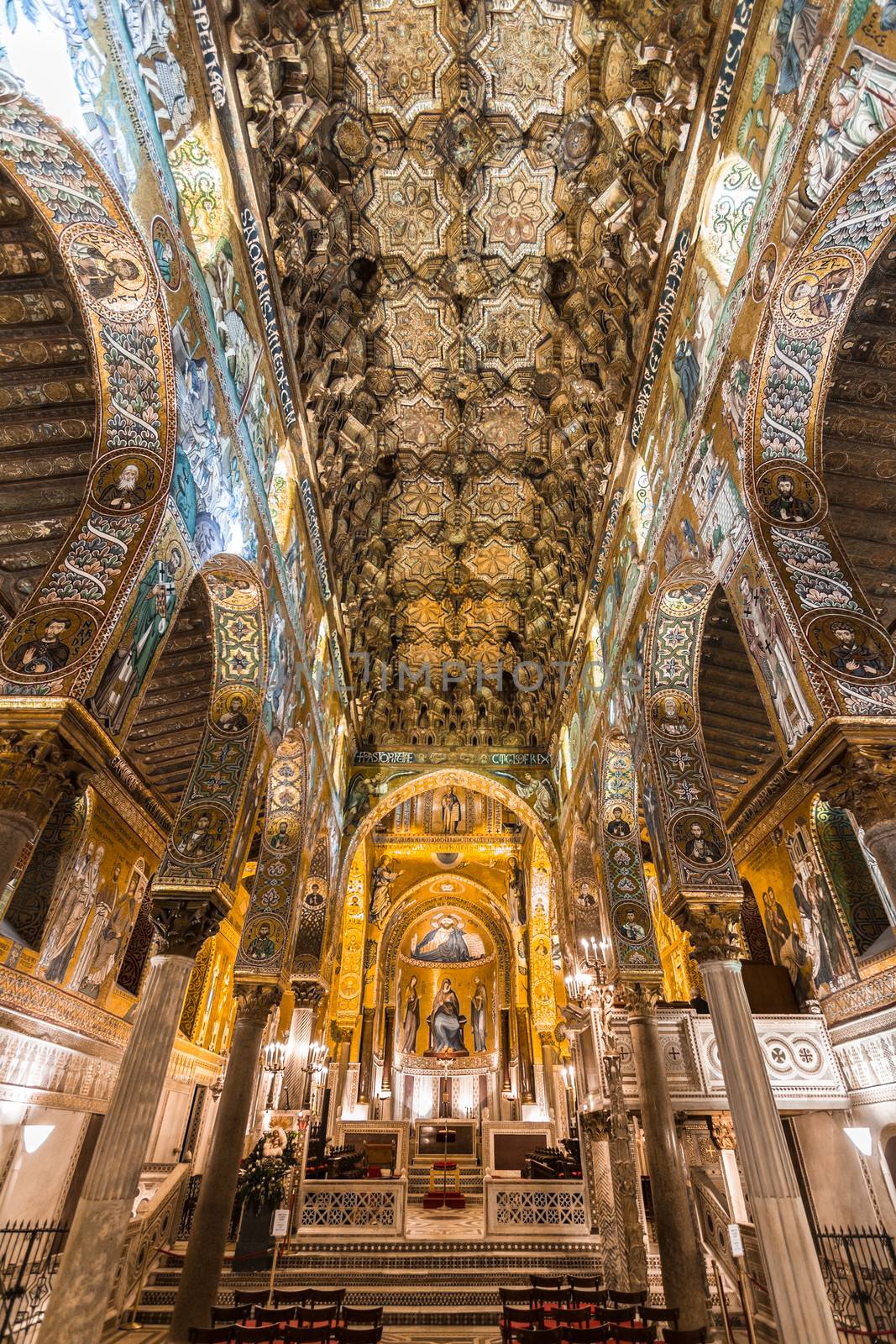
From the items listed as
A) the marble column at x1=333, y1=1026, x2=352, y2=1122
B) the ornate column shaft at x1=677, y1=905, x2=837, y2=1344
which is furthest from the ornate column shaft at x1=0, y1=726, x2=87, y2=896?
the marble column at x1=333, y1=1026, x2=352, y2=1122

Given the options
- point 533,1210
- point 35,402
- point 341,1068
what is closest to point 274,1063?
point 533,1210

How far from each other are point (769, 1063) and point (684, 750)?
5760 millimetres

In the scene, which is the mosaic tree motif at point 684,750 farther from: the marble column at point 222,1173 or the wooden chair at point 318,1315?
the marble column at point 222,1173

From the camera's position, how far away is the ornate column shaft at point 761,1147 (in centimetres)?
571

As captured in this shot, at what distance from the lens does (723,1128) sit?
10.9m

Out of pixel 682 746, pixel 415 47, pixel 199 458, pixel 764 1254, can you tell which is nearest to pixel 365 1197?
pixel 764 1254

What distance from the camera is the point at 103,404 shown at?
242 inches

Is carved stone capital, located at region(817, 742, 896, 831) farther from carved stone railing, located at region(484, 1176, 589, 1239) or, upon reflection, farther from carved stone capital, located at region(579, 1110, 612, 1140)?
carved stone railing, located at region(484, 1176, 589, 1239)

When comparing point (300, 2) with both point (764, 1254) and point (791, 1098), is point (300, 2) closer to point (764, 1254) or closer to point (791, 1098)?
point (764, 1254)

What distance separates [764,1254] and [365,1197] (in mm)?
8209

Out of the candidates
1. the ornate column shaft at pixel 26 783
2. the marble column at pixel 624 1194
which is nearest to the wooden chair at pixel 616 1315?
the marble column at pixel 624 1194

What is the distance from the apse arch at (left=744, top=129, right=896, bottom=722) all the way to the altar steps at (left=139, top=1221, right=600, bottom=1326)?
9.98 metres

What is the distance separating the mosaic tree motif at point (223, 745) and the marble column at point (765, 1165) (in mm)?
5752

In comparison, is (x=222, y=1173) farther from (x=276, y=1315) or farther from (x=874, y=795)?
(x=874, y=795)
